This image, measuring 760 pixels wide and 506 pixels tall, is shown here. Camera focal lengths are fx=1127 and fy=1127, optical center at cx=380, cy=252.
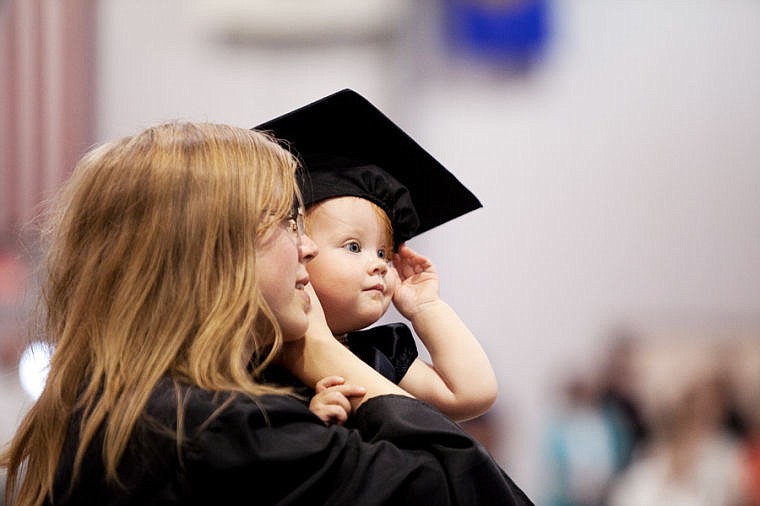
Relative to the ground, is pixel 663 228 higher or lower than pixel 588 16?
lower

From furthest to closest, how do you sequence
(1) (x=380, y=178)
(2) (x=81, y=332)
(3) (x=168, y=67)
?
(3) (x=168, y=67)
(1) (x=380, y=178)
(2) (x=81, y=332)

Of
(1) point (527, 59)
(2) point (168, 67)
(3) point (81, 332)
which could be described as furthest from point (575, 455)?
(3) point (81, 332)

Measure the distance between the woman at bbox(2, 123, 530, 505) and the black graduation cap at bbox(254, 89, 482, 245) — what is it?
174mm

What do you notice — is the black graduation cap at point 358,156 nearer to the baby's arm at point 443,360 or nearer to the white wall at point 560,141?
the baby's arm at point 443,360

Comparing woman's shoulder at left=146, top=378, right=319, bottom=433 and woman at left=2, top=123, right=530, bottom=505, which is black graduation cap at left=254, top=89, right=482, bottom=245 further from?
woman's shoulder at left=146, top=378, right=319, bottom=433

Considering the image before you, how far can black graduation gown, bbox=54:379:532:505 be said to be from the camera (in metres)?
1.28

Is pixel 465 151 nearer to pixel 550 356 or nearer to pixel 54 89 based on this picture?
pixel 550 356

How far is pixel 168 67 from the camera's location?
5.16 meters

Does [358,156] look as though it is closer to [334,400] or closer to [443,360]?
[443,360]

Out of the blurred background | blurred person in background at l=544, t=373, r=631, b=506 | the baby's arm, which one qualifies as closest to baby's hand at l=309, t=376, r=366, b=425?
the baby's arm

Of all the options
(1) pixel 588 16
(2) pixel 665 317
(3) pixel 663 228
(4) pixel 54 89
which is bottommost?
(2) pixel 665 317

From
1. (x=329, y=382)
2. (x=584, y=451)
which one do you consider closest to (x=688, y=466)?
(x=584, y=451)

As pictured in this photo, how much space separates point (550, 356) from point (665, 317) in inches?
22.5

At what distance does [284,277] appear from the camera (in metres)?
1.46
